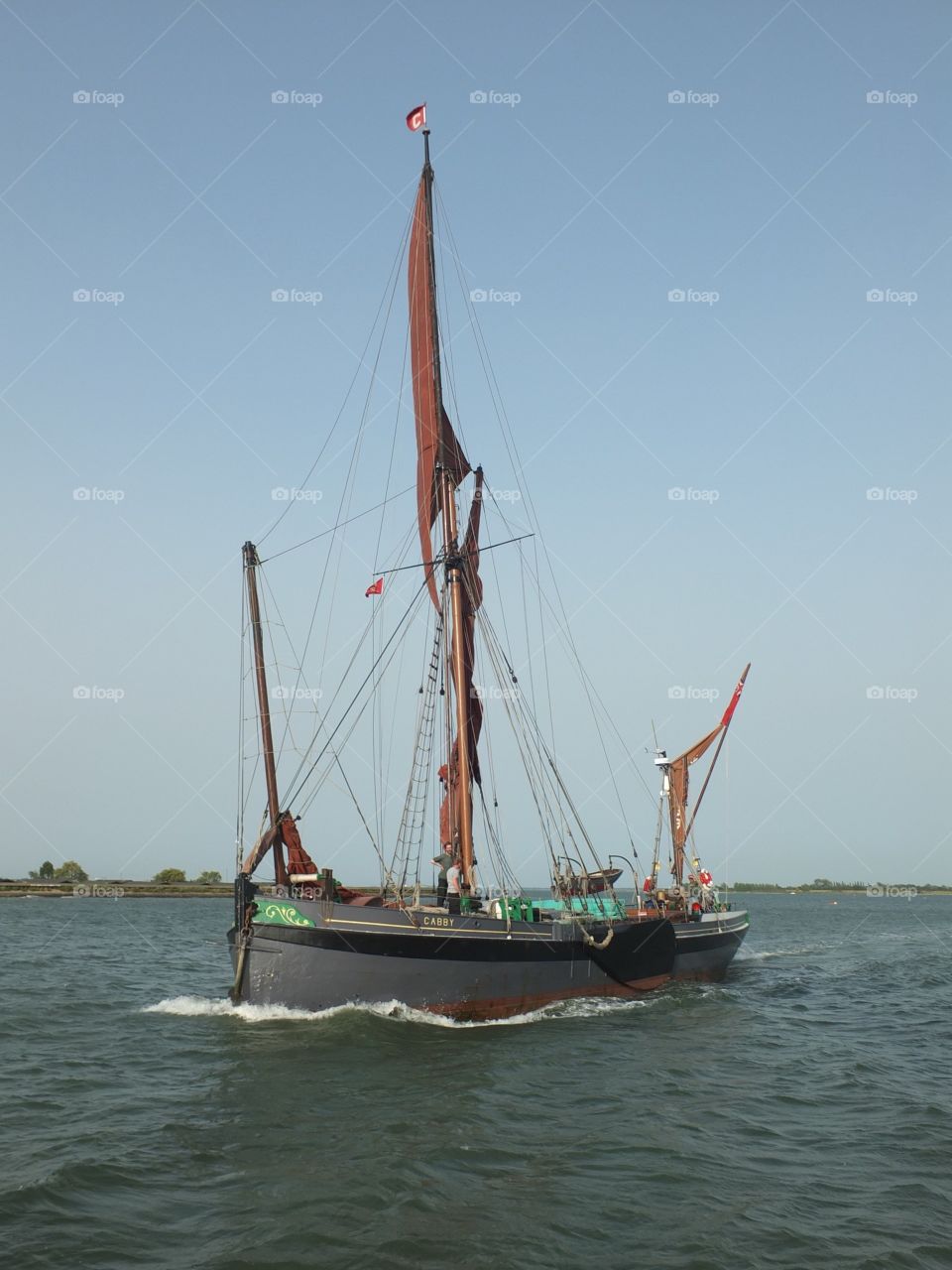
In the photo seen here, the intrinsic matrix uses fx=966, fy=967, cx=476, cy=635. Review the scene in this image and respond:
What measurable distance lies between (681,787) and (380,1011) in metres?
25.5

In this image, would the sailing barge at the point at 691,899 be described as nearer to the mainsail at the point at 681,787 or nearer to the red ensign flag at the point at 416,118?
the mainsail at the point at 681,787

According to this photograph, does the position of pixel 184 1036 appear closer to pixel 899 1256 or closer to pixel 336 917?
pixel 336 917

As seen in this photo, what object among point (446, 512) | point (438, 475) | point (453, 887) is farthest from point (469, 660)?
point (453, 887)

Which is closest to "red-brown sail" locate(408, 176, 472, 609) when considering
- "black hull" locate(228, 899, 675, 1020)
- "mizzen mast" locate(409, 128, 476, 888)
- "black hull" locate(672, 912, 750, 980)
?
"mizzen mast" locate(409, 128, 476, 888)

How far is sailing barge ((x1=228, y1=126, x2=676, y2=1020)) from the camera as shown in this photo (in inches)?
969

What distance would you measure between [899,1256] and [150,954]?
139 ft

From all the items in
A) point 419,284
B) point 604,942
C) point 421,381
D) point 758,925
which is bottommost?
point 758,925

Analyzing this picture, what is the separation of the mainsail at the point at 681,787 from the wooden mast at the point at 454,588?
1743 centimetres

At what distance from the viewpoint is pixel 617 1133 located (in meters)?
15.9

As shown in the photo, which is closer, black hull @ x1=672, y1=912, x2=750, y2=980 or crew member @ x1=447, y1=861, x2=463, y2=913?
crew member @ x1=447, y1=861, x2=463, y2=913

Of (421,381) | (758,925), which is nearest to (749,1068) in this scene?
(421,381)

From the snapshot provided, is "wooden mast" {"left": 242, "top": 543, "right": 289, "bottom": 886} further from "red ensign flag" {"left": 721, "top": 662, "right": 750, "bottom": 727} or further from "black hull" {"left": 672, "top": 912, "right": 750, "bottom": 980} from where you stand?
"red ensign flag" {"left": 721, "top": 662, "right": 750, "bottom": 727}

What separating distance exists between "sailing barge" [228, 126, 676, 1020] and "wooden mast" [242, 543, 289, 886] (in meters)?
0.04

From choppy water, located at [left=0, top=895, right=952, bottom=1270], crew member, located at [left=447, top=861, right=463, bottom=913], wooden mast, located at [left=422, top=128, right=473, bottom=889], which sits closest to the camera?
choppy water, located at [left=0, top=895, right=952, bottom=1270]
